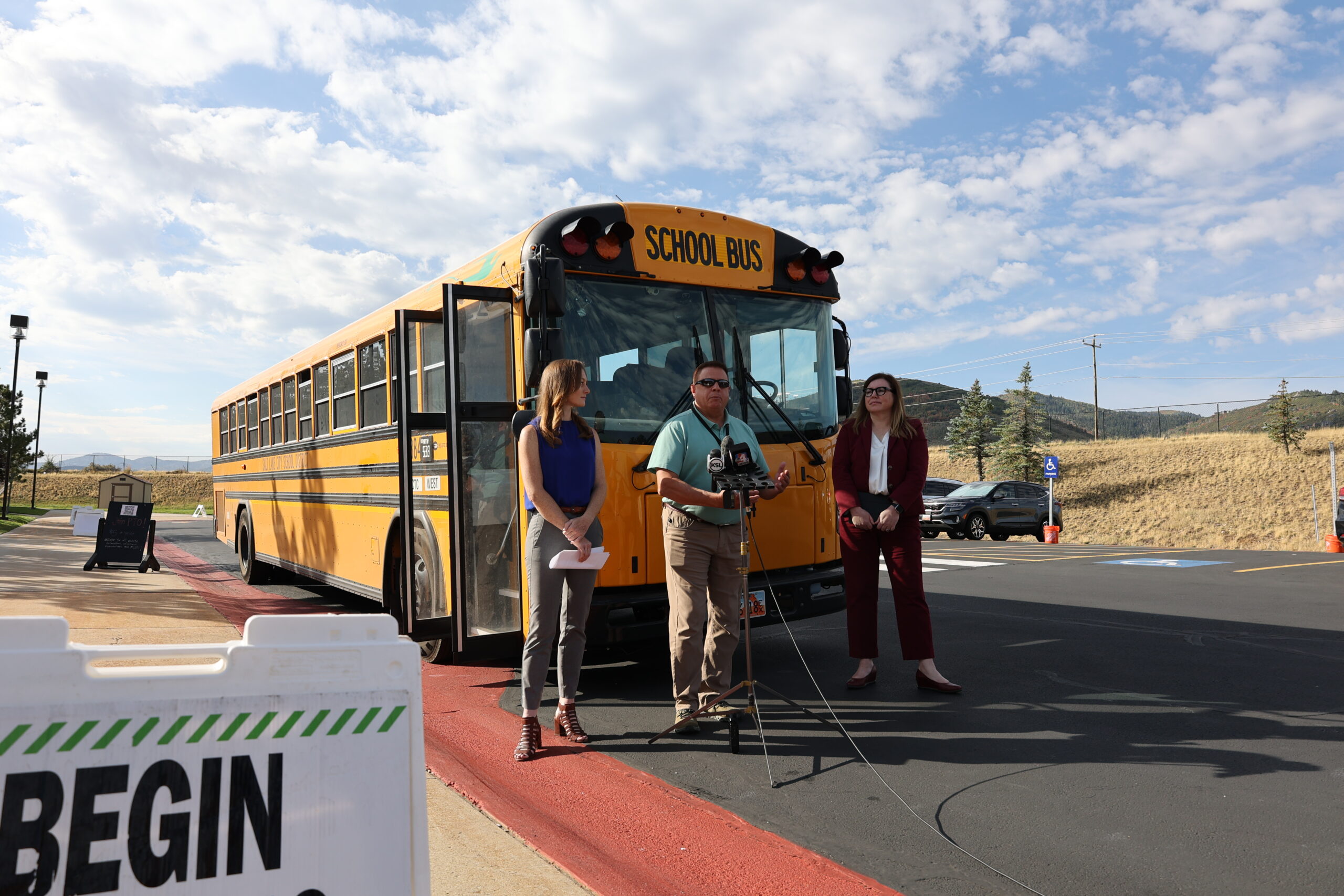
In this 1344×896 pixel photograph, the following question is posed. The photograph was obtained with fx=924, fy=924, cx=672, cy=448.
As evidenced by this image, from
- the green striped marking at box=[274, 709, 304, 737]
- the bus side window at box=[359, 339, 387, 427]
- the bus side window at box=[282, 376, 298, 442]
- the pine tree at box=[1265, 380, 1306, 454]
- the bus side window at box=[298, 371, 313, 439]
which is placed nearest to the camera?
the green striped marking at box=[274, 709, 304, 737]

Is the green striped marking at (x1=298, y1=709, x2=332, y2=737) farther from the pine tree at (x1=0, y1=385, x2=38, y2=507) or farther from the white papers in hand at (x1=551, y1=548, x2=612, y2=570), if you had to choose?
the pine tree at (x1=0, y1=385, x2=38, y2=507)

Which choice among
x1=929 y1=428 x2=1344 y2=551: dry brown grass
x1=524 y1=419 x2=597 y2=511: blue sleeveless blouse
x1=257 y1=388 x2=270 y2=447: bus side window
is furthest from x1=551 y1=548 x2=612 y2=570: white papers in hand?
x1=929 y1=428 x2=1344 y2=551: dry brown grass

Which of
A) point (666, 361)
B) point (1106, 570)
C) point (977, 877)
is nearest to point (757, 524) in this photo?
point (666, 361)

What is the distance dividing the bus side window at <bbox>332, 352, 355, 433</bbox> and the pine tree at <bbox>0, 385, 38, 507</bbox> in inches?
1179

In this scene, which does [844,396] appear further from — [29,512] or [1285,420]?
[1285,420]

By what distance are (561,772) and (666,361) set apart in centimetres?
263

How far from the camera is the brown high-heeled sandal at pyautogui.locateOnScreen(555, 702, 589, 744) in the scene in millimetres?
4719

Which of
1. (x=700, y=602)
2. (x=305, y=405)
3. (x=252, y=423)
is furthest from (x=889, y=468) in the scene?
(x=252, y=423)

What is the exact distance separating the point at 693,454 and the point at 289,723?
3.11 metres

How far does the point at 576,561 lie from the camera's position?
454 cm

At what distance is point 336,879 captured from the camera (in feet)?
6.61

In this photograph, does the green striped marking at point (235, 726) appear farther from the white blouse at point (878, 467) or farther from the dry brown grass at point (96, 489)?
the dry brown grass at point (96, 489)

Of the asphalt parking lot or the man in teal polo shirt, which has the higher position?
the man in teal polo shirt

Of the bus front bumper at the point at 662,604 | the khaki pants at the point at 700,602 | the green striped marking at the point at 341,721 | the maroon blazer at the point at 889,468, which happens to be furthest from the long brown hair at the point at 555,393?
the green striped marking at the point at 341,721
